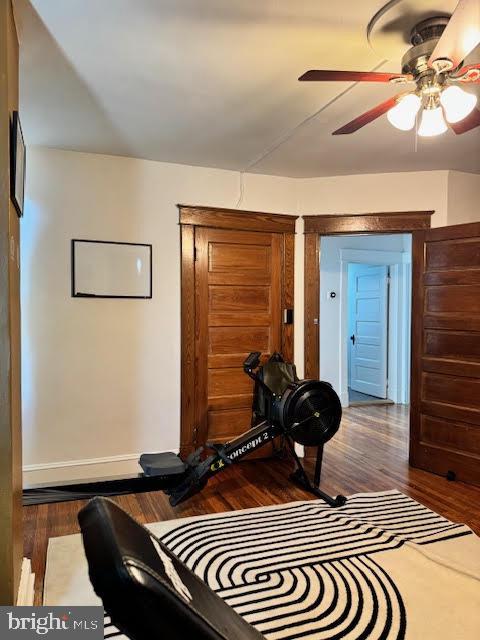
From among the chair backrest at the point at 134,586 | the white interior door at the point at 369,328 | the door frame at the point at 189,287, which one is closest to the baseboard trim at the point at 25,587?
the chair backrest at the point at 134,586

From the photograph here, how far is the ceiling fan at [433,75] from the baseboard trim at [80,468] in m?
2.98

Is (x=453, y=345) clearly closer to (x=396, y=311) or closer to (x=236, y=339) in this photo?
(x=236, y=339)

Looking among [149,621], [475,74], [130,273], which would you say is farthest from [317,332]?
[149,621]

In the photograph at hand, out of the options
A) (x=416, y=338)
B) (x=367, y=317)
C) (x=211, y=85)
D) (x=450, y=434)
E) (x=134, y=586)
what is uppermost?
(x=211, y=85)

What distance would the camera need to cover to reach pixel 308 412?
2.85 m

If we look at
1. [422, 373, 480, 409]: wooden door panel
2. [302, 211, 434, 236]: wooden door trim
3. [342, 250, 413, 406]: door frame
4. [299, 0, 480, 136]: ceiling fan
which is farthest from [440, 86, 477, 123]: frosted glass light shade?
[342, 250, 413, 406]: door frame

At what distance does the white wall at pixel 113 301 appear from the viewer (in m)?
3.20

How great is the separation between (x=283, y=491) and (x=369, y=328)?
406cm

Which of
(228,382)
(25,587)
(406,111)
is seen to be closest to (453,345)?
(228,382)

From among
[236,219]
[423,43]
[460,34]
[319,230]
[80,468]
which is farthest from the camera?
[319,230]

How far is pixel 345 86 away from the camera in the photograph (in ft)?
7.50

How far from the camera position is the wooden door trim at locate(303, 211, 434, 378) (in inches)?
146

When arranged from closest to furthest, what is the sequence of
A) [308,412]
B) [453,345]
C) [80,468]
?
[308,412] < [80,468] < [453,345]

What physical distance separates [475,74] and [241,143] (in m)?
1.75
